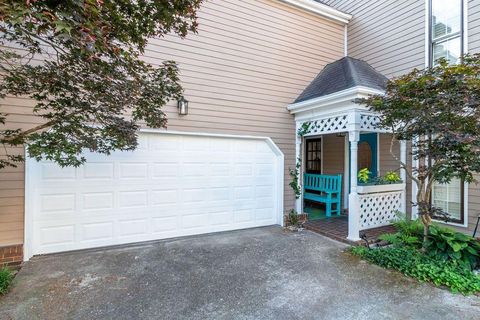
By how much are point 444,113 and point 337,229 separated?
3.12 metres

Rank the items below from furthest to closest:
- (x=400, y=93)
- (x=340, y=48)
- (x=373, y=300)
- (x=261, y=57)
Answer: (x=340, y=48) → (x=261, y=57) → (x=400, y=93) → (x=373, y=300)

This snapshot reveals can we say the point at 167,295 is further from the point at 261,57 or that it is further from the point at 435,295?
the point at 261,57

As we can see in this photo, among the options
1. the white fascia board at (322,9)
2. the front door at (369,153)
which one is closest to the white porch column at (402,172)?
the front door at (369,153)

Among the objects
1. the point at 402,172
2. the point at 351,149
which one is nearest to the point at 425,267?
the point at 351,149

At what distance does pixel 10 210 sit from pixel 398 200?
7364mm

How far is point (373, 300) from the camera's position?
2965 mm

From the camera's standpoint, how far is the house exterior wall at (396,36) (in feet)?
15.8

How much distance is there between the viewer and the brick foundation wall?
387 cm

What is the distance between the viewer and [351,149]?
→ 198 inches

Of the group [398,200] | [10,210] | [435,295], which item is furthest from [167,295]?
[398,200]

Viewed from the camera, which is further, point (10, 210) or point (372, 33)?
point (372, 33)

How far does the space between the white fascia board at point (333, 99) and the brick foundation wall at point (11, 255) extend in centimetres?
588

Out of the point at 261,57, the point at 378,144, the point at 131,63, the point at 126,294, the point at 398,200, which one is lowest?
the point at 126,294

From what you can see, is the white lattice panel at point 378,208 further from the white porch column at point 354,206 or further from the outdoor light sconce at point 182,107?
the outdoor light sconce at point 182,107
